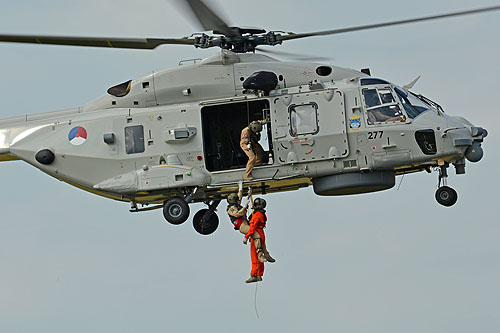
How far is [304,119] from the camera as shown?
2111 cm

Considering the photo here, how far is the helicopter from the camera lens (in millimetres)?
20844

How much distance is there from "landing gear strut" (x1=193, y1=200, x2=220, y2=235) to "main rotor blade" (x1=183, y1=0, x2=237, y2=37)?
3707 millimetres

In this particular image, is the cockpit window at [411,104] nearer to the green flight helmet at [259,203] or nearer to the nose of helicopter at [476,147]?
the nose of helicopter at [476,147]

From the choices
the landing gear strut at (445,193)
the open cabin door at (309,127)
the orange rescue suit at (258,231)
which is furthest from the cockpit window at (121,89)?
the landing gear strut at (445,193)

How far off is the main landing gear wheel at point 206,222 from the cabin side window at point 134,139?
1917 millimetres

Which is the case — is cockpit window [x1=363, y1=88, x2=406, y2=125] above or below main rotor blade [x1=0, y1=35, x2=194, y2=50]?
below

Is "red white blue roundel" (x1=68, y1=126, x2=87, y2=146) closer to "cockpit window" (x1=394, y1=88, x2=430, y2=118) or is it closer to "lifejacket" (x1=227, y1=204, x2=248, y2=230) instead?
"lifejacket" (x1=227, y1=204, x2=248, y2=230)

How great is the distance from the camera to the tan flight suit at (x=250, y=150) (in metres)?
21.0

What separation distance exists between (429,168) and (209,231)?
464cm

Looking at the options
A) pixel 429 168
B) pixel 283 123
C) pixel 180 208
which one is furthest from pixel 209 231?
pixel 429 168

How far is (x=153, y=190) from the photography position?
2158 centimetres

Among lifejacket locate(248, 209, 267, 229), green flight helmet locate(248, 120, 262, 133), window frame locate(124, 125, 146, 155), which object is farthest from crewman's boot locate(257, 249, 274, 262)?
window frame locate(124, 125, 146, 155)

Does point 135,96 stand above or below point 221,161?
above

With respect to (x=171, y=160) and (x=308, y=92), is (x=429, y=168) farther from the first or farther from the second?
(x=171, y=160)
